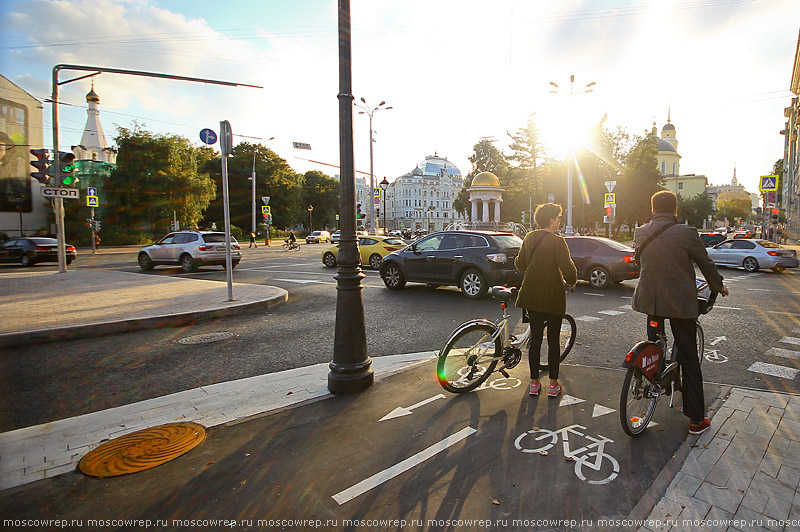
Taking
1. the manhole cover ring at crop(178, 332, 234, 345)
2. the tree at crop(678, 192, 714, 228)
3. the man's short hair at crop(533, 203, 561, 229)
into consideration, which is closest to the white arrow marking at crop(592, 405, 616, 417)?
the man's short hair at crop(533, 203, 561, 229)

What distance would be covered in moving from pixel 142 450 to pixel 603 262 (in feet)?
39.2

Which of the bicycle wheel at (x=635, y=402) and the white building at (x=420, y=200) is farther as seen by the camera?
the white building at (x=420, y=200)

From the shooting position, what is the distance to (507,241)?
1088 cm

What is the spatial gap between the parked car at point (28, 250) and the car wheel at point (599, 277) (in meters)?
23.5

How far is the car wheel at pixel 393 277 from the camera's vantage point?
12.3m

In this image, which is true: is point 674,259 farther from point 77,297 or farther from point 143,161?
point 143,161

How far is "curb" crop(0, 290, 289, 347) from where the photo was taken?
655cm

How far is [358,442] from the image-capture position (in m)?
3.44

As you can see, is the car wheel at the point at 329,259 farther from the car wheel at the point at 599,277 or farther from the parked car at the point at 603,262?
the car wheel at the point at 599,277

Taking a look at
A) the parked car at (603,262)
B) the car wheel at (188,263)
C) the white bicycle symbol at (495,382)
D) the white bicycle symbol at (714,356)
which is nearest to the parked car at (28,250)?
the car wheel at (188,263)

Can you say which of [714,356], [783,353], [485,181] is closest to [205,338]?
[714,356]

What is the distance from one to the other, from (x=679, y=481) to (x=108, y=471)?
12.5 ft

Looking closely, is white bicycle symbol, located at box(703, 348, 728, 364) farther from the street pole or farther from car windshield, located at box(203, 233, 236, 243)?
car windshield, located at box(203, 233, 236, 243)

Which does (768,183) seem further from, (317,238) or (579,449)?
(317,238)
